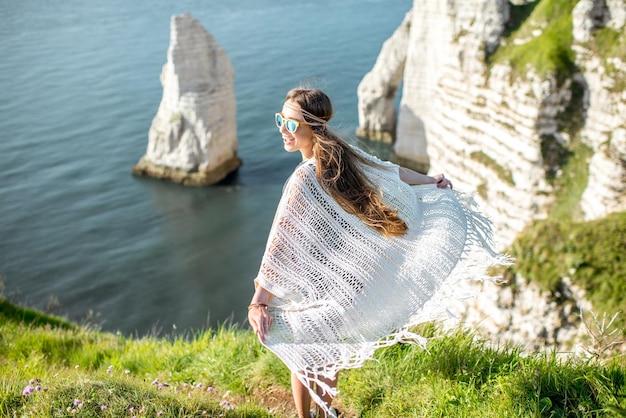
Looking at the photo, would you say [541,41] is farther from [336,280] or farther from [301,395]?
[301,395]

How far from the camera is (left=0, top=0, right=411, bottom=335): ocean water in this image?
58.1 ft

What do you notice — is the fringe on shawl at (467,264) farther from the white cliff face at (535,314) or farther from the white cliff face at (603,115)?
the white cliff face at (603,115)

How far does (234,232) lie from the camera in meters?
20.7

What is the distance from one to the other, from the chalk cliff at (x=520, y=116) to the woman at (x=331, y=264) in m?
8.39

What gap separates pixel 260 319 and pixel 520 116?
1033 cm

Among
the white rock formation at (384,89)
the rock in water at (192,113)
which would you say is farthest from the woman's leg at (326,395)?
the white rock formation at (384,89)

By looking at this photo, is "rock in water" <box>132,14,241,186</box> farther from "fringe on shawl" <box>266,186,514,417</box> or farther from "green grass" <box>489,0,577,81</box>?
"fringe on shawl" <box>266,186,514,417</box>

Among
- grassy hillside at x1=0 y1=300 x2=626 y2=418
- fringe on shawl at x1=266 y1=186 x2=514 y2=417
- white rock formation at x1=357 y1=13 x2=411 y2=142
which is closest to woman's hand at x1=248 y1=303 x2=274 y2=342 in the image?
fringe on shawl at x1=266 y1=186 x2=514 y2=417

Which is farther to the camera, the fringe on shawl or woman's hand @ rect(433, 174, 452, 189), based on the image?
woman's hand @ rect(433, 174, 452, 189)

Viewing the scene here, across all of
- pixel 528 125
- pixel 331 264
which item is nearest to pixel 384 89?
pixel 528 125

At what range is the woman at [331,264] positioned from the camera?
346cm

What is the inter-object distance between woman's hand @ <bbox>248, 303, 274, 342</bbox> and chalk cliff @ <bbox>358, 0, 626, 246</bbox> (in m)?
9.13

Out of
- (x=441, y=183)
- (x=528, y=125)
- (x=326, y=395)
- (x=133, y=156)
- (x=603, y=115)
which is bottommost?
(x=133, y=156)

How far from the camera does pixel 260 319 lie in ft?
11.2
